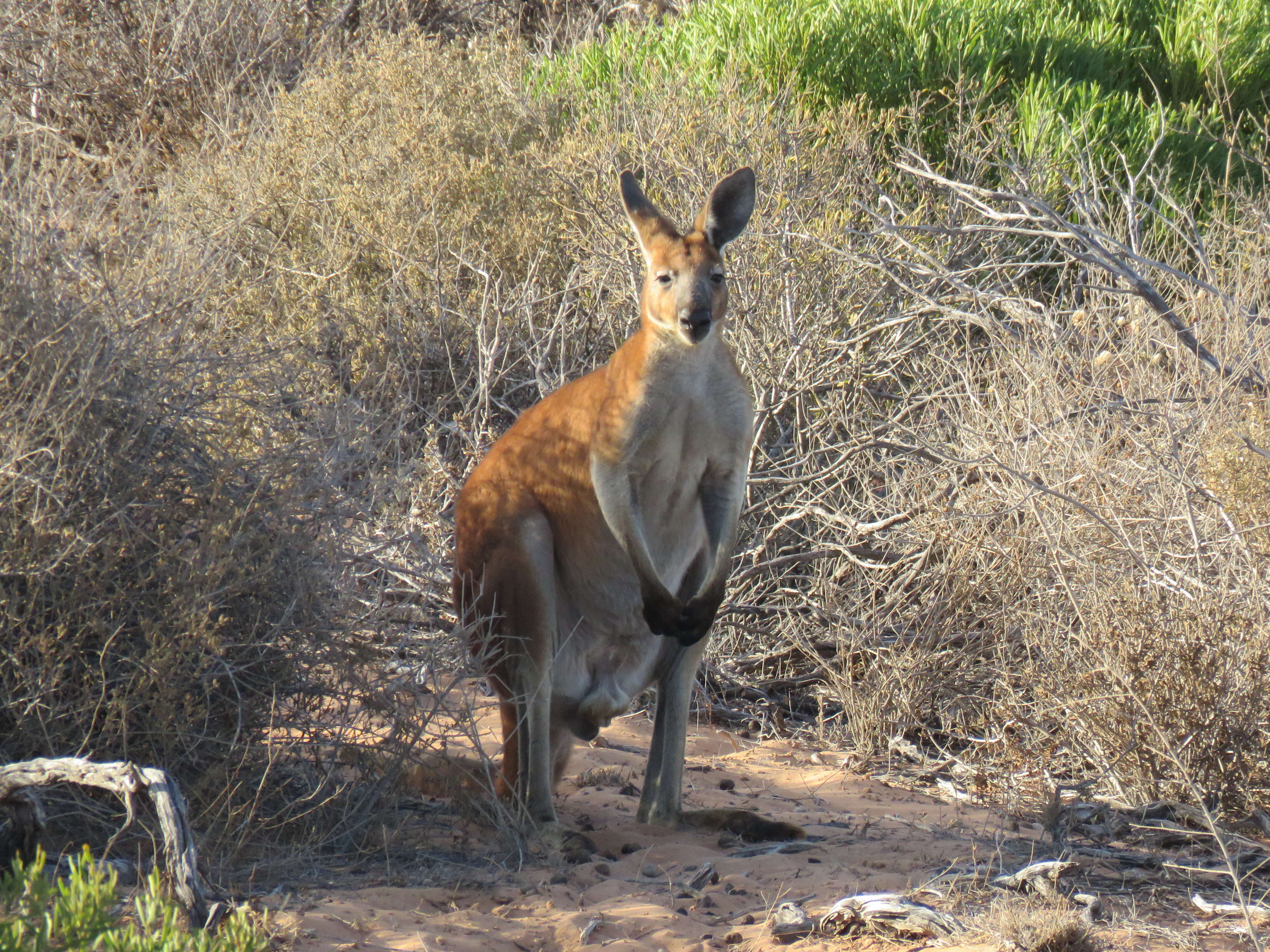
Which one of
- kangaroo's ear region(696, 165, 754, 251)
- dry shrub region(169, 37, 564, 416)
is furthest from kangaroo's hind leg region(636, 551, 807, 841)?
dry shrub region(169, 37, 564, 416)

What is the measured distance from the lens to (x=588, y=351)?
7.69 metres

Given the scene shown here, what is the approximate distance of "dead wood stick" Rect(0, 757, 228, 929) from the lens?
293 centimetres

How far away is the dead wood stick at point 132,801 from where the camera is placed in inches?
115

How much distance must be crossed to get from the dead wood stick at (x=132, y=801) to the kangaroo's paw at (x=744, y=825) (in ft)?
6.50

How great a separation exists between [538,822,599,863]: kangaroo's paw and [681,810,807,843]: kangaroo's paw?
446 mm

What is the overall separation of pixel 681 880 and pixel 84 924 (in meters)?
2.50

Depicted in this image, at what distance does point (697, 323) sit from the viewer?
14.7ft

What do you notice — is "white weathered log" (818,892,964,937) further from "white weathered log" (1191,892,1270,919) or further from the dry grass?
the dry grass

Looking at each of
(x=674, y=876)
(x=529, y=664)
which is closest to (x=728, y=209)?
(x=529, y=664)

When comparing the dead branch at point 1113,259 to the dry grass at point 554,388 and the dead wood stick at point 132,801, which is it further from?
the dead wood stick at point 132,801

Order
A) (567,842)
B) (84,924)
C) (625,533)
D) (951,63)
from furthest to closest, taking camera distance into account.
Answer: (951,63)
(625,533)
(567,842)
(84,924)

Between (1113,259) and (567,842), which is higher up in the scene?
(1113,259)

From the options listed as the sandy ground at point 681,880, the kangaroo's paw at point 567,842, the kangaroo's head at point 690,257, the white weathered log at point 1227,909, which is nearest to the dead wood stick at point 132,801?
the sandy ground at point 681,880

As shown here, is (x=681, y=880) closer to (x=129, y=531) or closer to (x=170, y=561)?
(x=170, y=561)
